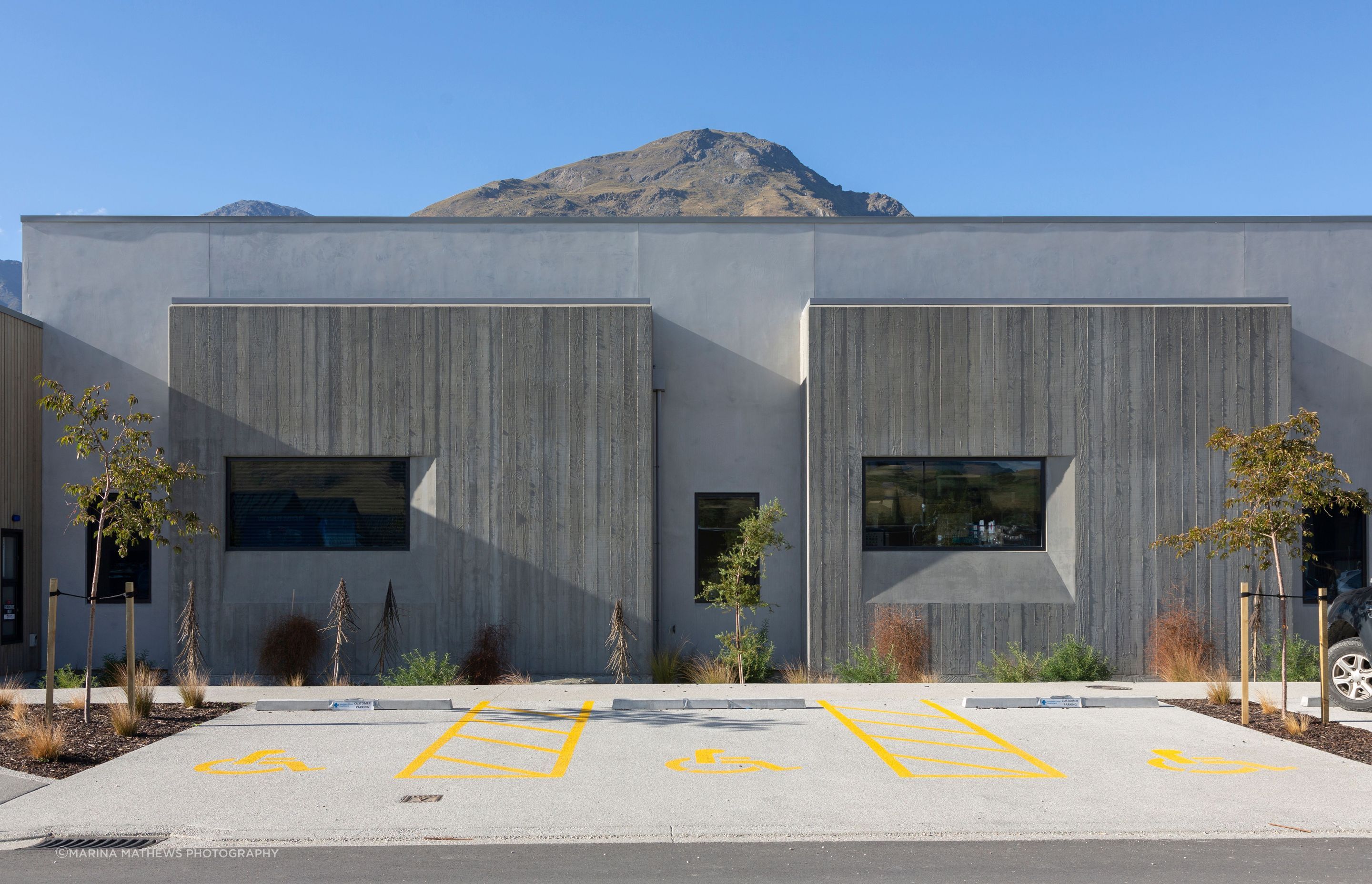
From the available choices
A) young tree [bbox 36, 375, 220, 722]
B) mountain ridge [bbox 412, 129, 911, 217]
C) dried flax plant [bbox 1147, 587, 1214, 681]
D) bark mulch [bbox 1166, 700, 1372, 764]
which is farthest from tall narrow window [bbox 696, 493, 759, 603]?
mountain ridge [bbox 412, 129, 911, 217]

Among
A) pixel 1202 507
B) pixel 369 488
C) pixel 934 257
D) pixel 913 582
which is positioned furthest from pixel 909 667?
pixel 369 488

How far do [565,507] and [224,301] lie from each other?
22.6 feet

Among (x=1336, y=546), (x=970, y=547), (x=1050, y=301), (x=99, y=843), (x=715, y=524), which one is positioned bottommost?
(x=99, y=843)

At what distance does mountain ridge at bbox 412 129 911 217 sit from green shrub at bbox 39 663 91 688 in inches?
5113

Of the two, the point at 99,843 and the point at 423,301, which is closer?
the point at 99,843

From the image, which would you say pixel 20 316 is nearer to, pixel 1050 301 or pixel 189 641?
pixel 189 641

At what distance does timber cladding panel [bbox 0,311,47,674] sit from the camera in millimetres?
16531

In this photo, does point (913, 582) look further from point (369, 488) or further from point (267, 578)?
point (267, 578)

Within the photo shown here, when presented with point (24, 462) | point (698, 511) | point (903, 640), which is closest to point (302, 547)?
point (24, 462)

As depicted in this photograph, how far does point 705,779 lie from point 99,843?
174 inches

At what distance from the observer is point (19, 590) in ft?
55.9

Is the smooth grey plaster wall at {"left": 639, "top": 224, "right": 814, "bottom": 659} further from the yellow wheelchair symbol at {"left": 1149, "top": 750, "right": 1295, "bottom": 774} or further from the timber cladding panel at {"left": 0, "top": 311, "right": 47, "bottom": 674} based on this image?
the timber cladding panel at {"left": 0, "top": 311, "right": 47, "bottom": 674}

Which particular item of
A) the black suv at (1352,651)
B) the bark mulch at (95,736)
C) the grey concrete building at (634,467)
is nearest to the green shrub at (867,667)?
the grey concrete building at (634,467)

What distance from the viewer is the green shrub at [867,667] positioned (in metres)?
15.5
